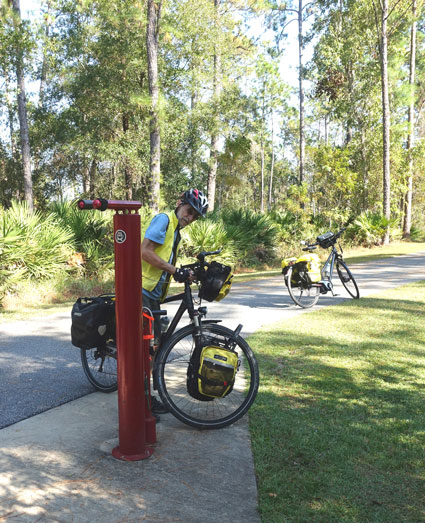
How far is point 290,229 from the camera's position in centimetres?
2284

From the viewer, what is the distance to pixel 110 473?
3.08 m

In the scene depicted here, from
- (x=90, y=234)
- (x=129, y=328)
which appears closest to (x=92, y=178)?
(x=90, y=234)

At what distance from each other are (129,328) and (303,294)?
637 cm

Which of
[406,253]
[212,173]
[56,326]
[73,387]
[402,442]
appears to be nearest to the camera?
[402,442]

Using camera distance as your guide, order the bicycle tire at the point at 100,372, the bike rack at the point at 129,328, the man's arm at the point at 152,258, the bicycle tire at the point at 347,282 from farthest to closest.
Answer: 1. the bicycle tire at the point at 347,282
2. the bicycle tire at the point at 100,372
3. the man's arm at the point at 152,258
4. the bike rack at the point at 129,328

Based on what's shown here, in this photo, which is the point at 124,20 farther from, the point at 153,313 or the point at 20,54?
the point at 153,313

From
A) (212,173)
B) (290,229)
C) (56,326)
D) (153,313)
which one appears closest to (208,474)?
(153,313)

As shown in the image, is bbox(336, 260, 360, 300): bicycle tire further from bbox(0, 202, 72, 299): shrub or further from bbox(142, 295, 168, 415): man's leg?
bbox(142, 295, 168, 415): man's leg

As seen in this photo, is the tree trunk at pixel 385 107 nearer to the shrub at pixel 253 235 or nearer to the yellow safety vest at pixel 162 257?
the shrub at pixel 253 235

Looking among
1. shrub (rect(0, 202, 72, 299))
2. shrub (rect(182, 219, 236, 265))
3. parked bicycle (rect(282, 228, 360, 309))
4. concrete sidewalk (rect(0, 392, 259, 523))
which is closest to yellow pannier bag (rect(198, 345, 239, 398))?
concrete sidewalk (rect(0, 392, 259, 523))

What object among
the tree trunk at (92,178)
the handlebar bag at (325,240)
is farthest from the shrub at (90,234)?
the tree trunk at (92,178)

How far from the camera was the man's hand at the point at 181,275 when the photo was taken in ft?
12.5

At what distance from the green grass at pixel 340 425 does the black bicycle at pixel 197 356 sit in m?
0.29

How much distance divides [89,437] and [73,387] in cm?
122
